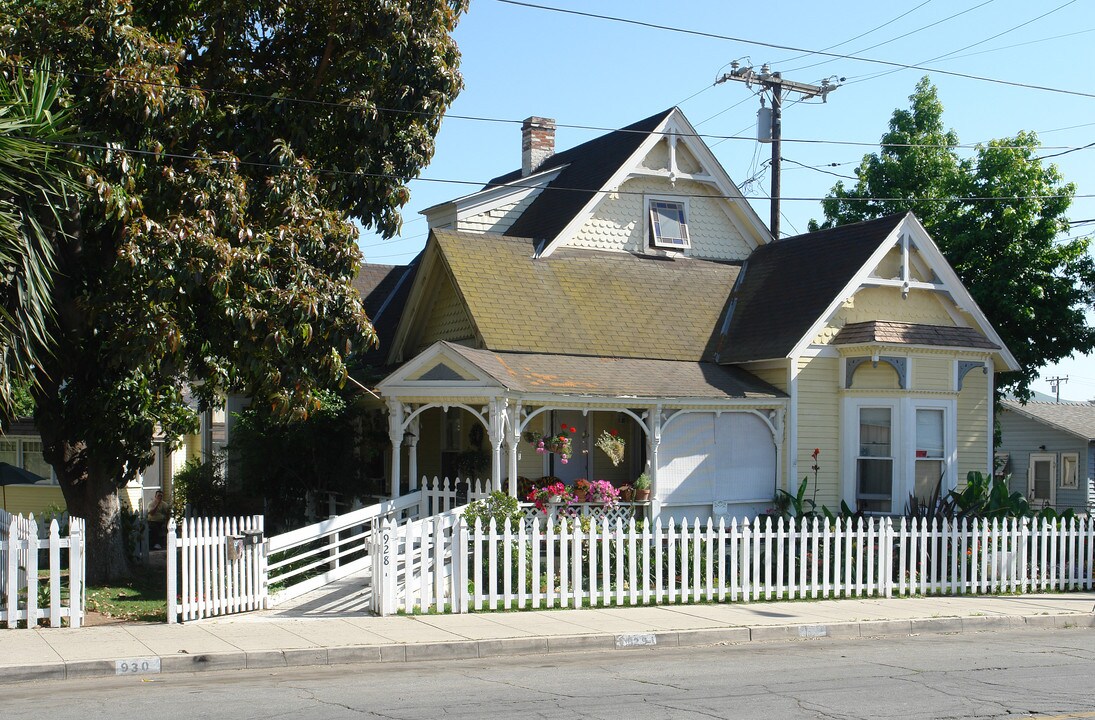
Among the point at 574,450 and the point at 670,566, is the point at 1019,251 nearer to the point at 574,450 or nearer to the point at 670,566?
the point at 574,450

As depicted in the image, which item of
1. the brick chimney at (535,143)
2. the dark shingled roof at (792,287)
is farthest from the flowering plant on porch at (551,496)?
the brick chimney at (535,143)

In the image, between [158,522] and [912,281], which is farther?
[158,522]

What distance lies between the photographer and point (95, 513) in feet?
55.1

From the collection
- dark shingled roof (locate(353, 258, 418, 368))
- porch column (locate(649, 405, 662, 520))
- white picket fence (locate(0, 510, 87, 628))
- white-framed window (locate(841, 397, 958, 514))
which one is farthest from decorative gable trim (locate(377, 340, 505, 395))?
white-framed window (locate(841, 397, 958, 514))

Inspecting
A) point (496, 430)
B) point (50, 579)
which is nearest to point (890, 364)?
point (496, 430)

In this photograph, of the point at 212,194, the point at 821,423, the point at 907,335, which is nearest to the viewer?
the point at 212,194

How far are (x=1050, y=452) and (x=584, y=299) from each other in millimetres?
26850

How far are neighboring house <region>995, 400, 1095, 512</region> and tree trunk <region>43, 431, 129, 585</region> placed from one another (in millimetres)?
32164

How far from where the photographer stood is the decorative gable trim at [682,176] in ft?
76.2

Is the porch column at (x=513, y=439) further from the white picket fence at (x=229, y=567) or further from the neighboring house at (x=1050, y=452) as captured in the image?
the neighboring house at (x=1050, y=452)

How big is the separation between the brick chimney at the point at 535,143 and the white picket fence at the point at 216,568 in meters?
17.0

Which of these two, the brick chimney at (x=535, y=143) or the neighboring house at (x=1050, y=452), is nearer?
the brick chimney at (x=535, y=143)

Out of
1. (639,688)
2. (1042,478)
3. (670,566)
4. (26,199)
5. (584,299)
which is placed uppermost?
(26,199)

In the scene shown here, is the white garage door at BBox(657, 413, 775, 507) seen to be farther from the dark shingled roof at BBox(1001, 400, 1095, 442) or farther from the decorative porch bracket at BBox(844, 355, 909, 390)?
the dark shingled roof at BBox(1001, 400, 1095, 442)
